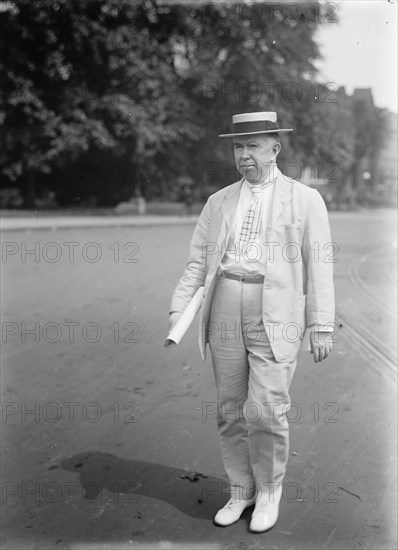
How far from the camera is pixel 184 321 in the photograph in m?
3.23

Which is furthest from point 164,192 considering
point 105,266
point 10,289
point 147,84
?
point 10,289

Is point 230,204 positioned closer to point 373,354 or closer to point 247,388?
point 247,388

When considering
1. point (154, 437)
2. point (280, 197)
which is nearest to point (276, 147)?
point (280, 197)

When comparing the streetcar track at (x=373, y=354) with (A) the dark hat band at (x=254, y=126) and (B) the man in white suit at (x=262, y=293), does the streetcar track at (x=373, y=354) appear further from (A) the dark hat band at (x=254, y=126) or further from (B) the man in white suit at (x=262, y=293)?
(A) the dark hat band at (x=254, y=126)

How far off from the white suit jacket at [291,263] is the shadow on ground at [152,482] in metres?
0.91

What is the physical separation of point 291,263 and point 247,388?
2.12 feet

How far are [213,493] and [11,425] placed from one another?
1.65m

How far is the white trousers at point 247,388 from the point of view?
3170 mm

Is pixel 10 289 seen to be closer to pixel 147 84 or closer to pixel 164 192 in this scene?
pixel 147 84

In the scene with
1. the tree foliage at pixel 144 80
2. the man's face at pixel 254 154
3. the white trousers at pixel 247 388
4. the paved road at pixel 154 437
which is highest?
the tree foliage at pixel 144 80

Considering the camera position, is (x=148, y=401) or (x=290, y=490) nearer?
(x=290, y=490)

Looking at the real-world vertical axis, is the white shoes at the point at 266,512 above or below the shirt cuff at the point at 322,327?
below

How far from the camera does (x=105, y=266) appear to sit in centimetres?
1280

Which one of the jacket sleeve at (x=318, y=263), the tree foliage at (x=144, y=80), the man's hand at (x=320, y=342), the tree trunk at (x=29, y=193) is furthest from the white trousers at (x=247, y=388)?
the tree trunk at (x=29, y=193)
